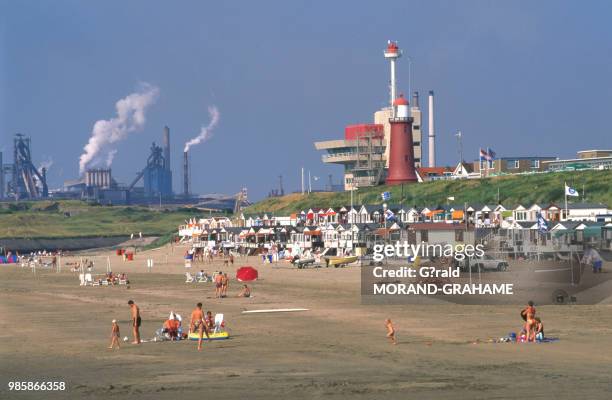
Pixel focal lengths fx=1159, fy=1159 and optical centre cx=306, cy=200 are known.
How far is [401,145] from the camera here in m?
167

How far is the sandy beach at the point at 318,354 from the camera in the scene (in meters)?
24.8

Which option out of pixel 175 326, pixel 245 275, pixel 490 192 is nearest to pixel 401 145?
pixel 490 192

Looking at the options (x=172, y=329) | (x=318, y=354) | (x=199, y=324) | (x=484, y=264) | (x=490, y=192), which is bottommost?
(x=318, y=354)

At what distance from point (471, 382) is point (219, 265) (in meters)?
67.8

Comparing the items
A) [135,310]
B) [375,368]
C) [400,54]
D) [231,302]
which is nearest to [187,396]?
[375,368]

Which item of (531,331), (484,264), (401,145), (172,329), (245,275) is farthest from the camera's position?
(401,145)

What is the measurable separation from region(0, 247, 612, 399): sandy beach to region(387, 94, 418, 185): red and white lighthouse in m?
117

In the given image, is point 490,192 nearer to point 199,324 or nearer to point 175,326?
point 175,326

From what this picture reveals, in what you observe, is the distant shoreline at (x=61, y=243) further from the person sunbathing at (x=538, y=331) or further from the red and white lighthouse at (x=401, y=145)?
the person sunbathing at (x=538, y=331)

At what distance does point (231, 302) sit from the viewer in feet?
162

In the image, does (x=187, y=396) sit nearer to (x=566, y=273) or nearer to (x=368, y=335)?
(x=368, y=335)

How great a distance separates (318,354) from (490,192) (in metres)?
114

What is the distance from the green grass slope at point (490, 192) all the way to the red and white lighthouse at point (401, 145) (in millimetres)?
3228

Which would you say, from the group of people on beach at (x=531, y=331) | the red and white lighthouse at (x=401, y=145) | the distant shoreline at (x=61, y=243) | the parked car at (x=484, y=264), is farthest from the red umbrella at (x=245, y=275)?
the distant shoreline at (x=61, y=243)
